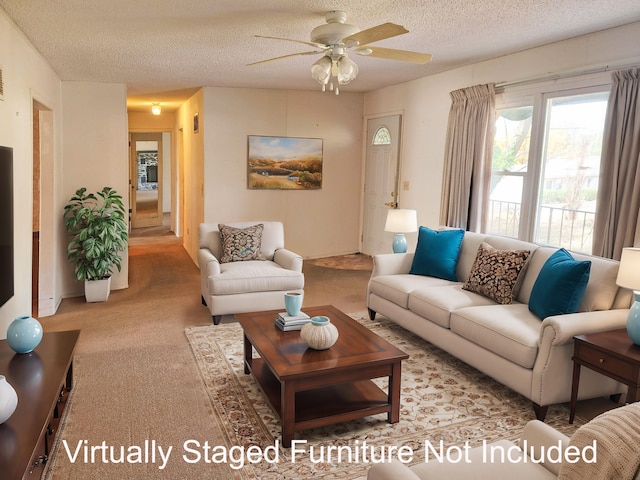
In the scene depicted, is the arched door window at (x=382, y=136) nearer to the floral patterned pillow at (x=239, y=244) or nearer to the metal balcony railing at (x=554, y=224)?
the metal balcony railing at (x=554, y=224)

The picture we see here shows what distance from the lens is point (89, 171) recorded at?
Answer: 578 centimetres

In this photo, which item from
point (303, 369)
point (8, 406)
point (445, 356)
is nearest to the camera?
point (8, 406)

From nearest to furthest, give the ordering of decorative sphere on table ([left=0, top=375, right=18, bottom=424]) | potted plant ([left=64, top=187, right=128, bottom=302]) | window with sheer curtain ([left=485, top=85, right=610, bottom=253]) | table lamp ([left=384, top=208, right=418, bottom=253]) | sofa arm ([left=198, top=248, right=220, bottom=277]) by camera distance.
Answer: decorative sphere on table ([left=0, top=375, right=18, bottom=424]) → window with sheer curtain ([left=485, top=85, right=610, bottom=253]) → sofa arm ([left=198, top=248, right=220, bottom=277]) → table lamp ([left=384, top=208, right=418, bottom=253]) → potted plant ([left=64, top=187, right=128, bottom=302])

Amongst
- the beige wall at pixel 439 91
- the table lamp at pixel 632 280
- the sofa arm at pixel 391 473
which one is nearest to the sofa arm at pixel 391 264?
the beige wall at pixel 439 91

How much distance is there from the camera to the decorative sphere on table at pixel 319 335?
2.76 meters

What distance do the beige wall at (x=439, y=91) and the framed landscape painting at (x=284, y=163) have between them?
109 cm

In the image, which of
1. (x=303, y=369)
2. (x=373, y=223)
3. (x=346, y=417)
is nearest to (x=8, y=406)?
(x=303, y=369)

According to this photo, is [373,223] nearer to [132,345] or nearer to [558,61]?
[558,61]

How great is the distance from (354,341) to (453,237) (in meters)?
1.84

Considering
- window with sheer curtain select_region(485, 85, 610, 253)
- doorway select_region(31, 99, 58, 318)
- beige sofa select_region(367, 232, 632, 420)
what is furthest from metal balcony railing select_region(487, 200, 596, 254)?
doorway select_region(31, 99, 58, 318)

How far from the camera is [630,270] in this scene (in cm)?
281

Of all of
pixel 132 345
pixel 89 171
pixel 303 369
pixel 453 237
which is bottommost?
pixel 132 345

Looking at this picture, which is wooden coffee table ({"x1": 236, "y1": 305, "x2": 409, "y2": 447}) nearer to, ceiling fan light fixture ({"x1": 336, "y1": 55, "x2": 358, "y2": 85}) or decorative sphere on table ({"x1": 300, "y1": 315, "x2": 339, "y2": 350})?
decorative sphere on table ({"x1": 300, "y1": 315, "x2": 339, "y2": 350})

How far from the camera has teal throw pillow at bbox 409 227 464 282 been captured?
4.36 meters
